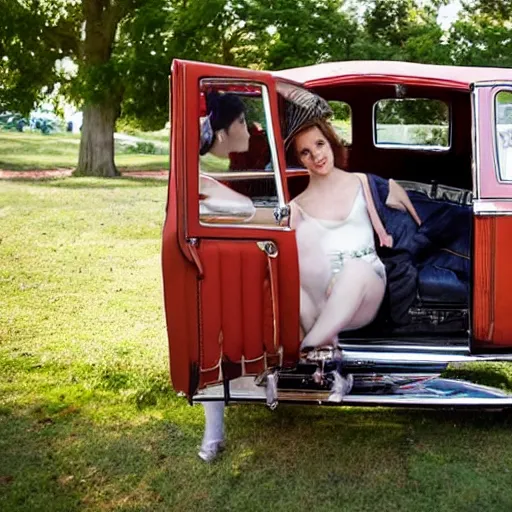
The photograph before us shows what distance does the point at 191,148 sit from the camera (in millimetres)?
3533

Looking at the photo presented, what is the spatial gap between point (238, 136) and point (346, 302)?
39.9 inches

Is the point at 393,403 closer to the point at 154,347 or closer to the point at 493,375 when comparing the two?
the point at 493,375

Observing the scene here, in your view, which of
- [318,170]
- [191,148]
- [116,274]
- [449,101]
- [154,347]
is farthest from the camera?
[116,274]

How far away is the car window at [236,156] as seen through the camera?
143 inches

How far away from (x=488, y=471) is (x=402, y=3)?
57.3ft

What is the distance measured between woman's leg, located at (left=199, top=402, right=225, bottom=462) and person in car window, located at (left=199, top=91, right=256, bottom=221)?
41.3 inches

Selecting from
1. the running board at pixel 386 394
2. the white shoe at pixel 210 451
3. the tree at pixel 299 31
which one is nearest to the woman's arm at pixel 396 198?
the running board at pixel 386 394

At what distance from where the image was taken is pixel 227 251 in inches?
141

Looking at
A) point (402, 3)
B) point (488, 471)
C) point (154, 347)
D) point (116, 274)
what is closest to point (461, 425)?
point (488, 471)

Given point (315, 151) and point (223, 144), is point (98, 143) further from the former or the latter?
point (223, 144)

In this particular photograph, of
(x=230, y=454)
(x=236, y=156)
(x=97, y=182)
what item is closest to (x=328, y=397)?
(x=230, y=454)

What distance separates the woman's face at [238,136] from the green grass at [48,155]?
20741mm

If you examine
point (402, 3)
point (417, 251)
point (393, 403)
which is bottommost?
point (393, 403)

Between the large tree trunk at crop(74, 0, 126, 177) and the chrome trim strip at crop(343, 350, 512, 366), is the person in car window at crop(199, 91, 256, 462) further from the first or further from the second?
the large tree trunk at crop(74, 0, 126, 177)
